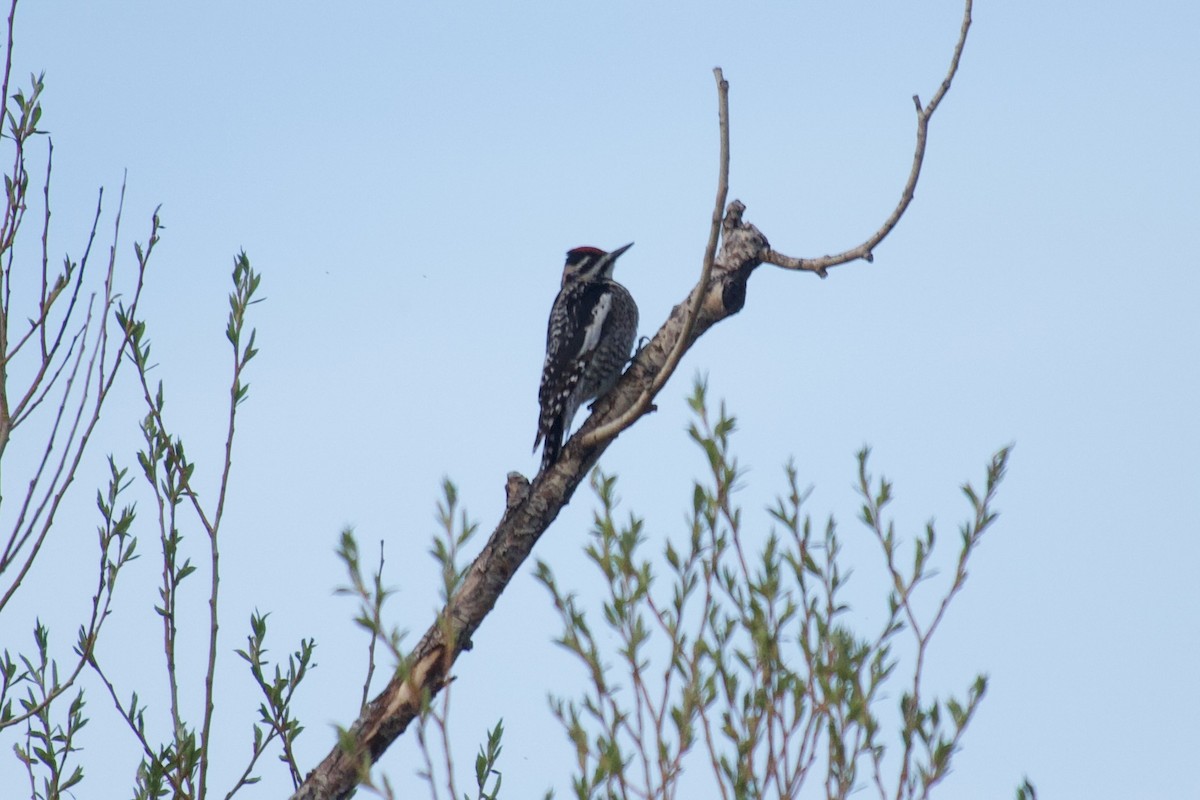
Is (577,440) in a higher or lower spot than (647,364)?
lower

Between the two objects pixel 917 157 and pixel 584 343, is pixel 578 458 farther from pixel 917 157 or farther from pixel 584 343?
pixel 584 343

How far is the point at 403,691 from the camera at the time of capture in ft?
11.7

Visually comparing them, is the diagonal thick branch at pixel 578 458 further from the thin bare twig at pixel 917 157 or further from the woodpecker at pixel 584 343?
the woodpecker at pixel 584 343

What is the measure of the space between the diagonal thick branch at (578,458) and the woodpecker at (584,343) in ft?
4.46

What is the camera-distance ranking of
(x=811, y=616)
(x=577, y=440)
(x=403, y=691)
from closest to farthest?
(x=811, y=616) < (x=403, y=691) < (x=577, y=440)

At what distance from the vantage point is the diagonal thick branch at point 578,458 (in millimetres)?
3557

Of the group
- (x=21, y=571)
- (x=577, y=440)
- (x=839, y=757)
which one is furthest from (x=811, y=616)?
(x=21, y=571)

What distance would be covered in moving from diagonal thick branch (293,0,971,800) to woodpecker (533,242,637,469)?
1.36m

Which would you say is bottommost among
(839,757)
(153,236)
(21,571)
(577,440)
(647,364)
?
(21,571)

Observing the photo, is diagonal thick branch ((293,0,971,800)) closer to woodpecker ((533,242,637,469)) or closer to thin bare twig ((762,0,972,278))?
thin bare twig ((762,0,972,278))

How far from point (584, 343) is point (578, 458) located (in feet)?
8.20

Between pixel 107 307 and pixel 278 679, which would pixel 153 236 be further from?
pixel 278 679

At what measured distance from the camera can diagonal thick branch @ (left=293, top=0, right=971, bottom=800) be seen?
3.56 m

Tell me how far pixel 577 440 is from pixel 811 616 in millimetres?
1668
